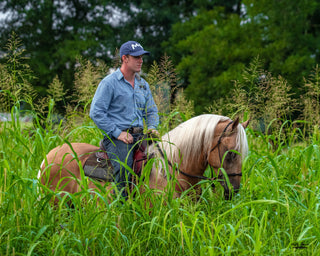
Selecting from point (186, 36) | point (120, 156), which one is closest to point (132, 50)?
point (120, 156)

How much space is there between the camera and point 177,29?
16.8 meters

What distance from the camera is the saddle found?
398 centimetres

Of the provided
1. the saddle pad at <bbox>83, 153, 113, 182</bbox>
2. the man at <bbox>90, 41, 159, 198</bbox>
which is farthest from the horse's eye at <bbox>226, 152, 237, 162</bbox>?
the saddle pad at <bbox>83, 153, 113, 182</bbox>

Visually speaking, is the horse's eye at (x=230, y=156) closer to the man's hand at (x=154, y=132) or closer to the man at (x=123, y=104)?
the man's hand at (x=154, y=132)

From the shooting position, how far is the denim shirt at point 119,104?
165 inches

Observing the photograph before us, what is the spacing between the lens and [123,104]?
170 inches

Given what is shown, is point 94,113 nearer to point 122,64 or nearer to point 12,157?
point 122,64

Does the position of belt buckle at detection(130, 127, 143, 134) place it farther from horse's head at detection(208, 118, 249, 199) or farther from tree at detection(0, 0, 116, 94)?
tree at detection(0, 0, 116, 94)

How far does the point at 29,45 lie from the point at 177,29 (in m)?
6.17

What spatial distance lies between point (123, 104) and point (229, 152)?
1.25m

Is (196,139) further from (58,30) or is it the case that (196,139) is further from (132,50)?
(58,30)

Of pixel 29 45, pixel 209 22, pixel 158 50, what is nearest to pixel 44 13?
pixel 29 45

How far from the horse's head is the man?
30.0 inches

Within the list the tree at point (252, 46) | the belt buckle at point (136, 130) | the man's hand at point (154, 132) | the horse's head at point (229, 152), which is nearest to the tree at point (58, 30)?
the tree at point (252, 46)
